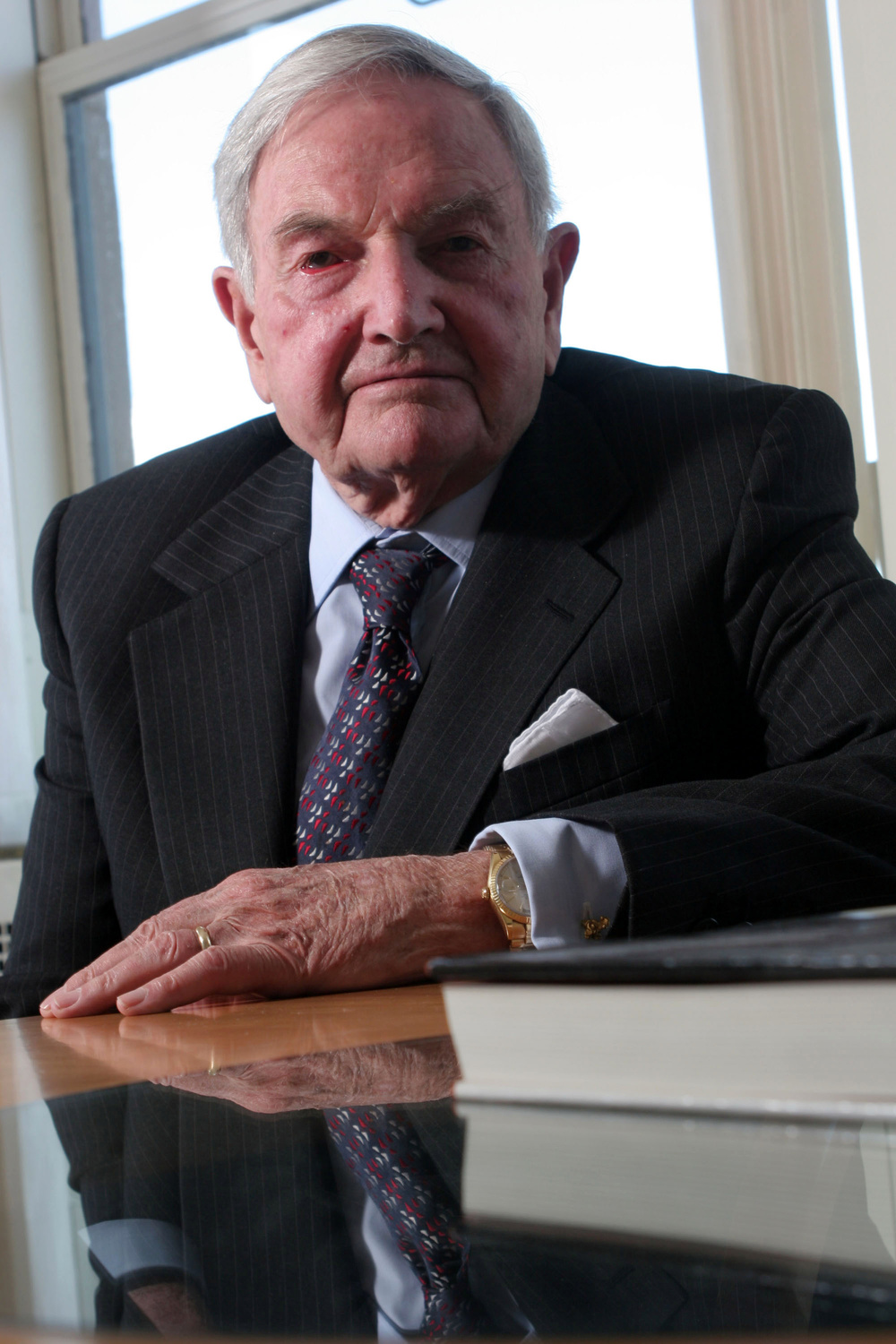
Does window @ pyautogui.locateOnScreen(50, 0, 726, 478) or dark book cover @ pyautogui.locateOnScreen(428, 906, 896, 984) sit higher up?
window @ pyautogui.locateOnScreen(50, 0, 726, 478)

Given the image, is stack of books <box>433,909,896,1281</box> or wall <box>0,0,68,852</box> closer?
stack of books <box>433,909,896,1281</box>

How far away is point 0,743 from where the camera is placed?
118 inches

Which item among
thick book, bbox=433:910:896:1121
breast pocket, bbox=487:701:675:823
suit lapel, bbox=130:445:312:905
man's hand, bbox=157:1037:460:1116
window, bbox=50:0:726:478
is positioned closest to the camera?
thick book, bbox=433:910:896:1121

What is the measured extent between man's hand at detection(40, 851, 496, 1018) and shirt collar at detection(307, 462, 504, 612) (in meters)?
0.55

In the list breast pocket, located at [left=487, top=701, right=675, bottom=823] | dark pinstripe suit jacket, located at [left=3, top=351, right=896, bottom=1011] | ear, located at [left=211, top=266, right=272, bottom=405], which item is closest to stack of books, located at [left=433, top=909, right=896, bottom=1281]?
dark pinstripe suit jacket, located at [left=3, top=351, right=896, bottom=1011]

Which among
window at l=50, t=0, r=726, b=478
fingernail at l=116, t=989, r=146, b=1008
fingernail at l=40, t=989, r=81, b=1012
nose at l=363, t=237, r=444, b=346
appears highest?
window at l=50, t=0, r=726, b=478

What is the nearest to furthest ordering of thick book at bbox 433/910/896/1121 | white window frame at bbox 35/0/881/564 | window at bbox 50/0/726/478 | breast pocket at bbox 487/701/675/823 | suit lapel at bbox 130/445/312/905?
thick book at bbox 433/910/896/1121 < breast pocket at bbox 487/701/675/823 < suit lapel at bbox 130/445/312/905 < white window frame at bbox 35/0/881/564 < window at bbox 50/0/726/478

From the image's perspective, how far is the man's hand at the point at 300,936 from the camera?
85cm

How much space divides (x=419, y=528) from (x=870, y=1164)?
120 centimetres

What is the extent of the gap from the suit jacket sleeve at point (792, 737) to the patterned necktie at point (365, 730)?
23cm

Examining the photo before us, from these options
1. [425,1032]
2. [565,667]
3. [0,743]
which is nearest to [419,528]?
[565,667]

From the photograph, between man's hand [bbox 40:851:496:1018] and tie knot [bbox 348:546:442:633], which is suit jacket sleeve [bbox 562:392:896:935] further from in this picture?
tie knot [bbox 348:546:442:633]

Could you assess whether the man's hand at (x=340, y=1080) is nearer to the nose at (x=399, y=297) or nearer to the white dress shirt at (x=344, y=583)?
the white dress shirt at (x=344, y=583)

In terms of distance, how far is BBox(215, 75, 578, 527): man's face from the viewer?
1.35m
